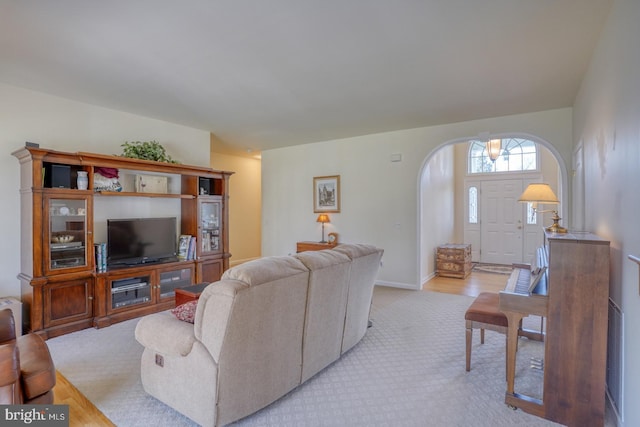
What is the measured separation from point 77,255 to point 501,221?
7.97 metres

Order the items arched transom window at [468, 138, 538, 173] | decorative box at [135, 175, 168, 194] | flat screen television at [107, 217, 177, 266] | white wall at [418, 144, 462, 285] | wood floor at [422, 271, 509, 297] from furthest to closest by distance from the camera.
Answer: arched transom window at [468, 138, 538, 173]
white wall at [418, 144, 462, 285]
wood floor at [422, 271, 509, 297]
decorative box at [135, 175, 168, 194]
flat screen television at [107, 217, 177, 266]

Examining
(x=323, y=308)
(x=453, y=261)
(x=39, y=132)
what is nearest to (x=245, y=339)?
(x=323, y=308)

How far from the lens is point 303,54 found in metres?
2.77

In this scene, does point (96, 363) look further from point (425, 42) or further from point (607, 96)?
point (607, 96)

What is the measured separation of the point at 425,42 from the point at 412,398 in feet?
8.66

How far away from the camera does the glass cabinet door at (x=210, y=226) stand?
4.74 metres

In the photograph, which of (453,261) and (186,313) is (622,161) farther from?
(453,261)

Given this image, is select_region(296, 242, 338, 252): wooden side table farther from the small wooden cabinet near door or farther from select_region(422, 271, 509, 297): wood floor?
the small wooden cabinet near door

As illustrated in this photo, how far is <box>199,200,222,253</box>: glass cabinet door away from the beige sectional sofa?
2.68 meters

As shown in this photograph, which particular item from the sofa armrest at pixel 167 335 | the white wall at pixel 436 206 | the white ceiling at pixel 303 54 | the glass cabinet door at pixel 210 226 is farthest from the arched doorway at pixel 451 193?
the sofa armrest at pixel 167 335

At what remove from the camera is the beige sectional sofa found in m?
1.81
